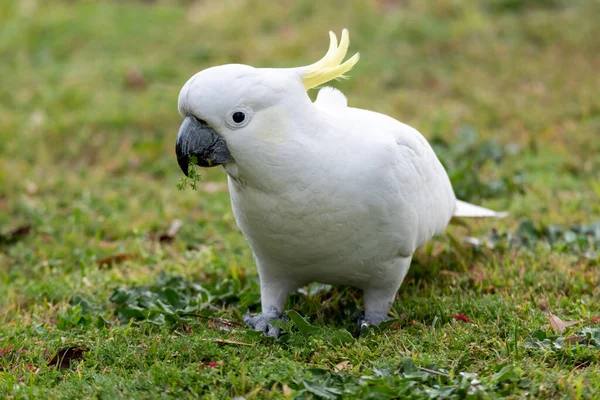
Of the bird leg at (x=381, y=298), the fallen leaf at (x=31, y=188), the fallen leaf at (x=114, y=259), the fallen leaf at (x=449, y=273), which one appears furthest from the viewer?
the fallen leaf at (x=31, y=188)

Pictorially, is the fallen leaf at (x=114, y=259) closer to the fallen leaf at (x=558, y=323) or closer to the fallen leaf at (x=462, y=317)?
the fallen leaf at (x=462, y=317)

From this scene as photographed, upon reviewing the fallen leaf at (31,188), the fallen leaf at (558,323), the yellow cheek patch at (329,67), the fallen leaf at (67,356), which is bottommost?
the fallen leaf at (67,356)

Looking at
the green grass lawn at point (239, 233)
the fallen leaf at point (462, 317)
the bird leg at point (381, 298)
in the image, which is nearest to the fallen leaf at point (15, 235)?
the green grass lawn at point (239, 233)

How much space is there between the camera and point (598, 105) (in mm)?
6023

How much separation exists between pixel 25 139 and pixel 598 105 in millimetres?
4572

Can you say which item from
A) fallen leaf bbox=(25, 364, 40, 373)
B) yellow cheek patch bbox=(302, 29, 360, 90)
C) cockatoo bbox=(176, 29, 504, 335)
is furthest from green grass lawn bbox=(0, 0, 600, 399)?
yellow cheek patch bbox=(302, 29, 360, 90)

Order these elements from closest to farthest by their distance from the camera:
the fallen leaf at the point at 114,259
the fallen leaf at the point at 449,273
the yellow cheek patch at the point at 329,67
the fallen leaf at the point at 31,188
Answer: the yellow cheek patch at the point at 329,67 < the fallen leaf at the point at 449,273 < the fallen leaf at the point at 114,259 < the fallen leaf at the point at 31,188

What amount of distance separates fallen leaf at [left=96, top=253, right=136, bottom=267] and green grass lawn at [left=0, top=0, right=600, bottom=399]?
0.02m

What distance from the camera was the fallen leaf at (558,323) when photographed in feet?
9.45

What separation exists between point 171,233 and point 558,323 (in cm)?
238

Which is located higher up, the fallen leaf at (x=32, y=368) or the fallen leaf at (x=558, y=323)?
the fallen leaf at (x=558, y=323)

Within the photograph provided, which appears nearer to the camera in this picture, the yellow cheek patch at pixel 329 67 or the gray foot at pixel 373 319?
the yellow cheek patch at pixel 329 67

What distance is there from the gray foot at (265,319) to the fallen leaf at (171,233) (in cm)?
130

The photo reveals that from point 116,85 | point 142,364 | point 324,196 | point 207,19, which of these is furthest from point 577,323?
point 207,19
